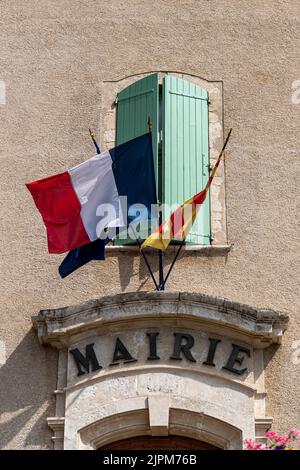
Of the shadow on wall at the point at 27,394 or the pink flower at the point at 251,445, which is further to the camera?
the shadow on wall at the point at 27,394

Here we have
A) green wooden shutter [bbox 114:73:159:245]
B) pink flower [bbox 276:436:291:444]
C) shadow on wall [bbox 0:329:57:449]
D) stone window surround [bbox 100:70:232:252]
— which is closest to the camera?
pink flower [bbox 276:436:291:444]

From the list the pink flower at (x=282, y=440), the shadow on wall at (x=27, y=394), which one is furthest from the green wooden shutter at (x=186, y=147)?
the pink flower at (x=282, y=440)

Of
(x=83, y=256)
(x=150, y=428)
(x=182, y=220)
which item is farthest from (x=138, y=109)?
(x=150, y=428)

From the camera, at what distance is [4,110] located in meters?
14.2

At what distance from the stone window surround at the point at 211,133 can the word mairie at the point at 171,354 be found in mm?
1131

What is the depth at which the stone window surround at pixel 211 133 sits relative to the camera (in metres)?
13.2

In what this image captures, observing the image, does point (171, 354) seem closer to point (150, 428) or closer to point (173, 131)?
point (150, 428)

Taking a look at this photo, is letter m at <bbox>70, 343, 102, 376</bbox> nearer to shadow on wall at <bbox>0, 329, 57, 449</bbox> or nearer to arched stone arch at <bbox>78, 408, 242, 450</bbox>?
shadow on wall at <bbox>0, 329, 57, 449</bbox>

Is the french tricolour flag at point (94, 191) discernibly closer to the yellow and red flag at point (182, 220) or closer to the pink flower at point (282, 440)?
the yellow and red flag at point (182, 220)

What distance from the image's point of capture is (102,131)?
45.9ft

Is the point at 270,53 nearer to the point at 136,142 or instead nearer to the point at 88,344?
the point at 136,142

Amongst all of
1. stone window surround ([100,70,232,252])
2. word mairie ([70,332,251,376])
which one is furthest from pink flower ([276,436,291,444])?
stone window surround ([100,70,232,252])

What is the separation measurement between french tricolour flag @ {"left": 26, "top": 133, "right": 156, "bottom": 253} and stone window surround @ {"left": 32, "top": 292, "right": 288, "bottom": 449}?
737mm

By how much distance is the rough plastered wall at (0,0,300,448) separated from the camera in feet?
41.3
